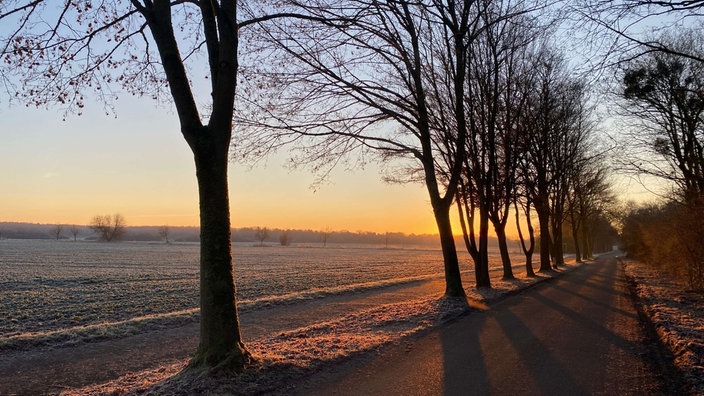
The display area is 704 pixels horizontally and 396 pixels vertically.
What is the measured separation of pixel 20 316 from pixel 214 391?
37.4ft

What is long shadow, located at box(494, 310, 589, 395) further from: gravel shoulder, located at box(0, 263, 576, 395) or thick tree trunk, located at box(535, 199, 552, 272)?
thick tree trunk, located at box(535, 199, 552, 272)

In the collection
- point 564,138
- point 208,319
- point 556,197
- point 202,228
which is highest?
point 564,138

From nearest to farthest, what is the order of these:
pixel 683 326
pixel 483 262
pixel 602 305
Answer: pixel 683 326 < pixel 602 305 < pixel 483 262

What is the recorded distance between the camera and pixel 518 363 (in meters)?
6.88

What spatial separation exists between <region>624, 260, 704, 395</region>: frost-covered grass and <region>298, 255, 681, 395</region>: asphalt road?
258 millimetres

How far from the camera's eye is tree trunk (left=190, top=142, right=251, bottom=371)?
20.6 feet

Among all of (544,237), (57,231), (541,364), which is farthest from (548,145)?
(57,231)

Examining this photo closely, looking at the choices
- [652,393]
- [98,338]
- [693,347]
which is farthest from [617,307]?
[98,338]

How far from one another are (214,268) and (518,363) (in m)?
4.47

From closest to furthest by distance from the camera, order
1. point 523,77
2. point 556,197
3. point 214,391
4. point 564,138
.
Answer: point 214,391 < point 523,77 < point 564,138 < point 556,197

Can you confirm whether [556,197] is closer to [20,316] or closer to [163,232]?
[20,316]

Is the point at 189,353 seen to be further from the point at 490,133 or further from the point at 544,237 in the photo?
the point at 544,237

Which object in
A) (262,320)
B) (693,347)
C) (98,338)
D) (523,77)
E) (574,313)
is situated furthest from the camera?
(523,77)

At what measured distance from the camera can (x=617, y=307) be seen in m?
13.5
